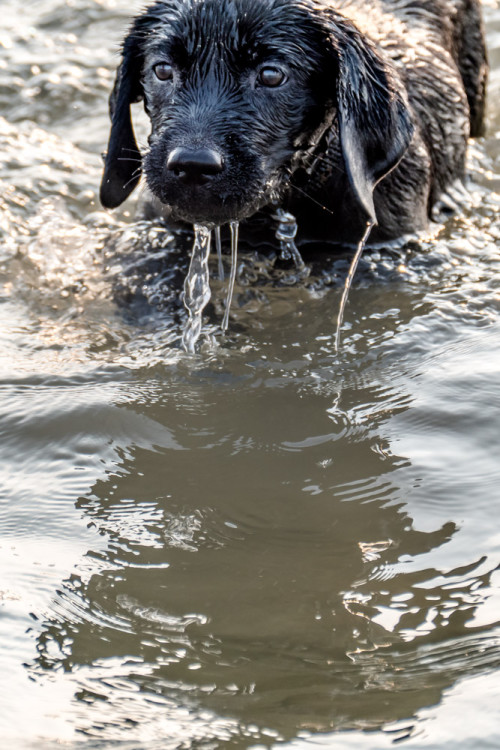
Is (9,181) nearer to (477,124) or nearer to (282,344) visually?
(282,344)

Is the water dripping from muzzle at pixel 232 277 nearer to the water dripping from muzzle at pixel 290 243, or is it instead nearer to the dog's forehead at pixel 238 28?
the water dripping from muzzle at pixel 290 243

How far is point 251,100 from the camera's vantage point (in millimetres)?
3877

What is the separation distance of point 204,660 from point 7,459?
1198 millimetres

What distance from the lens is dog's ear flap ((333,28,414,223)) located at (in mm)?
3961

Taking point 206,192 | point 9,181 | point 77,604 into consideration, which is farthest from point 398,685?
point 9,181

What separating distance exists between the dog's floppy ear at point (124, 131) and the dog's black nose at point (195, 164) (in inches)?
27.5

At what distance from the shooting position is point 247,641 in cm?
262

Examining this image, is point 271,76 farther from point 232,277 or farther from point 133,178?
point 133,178

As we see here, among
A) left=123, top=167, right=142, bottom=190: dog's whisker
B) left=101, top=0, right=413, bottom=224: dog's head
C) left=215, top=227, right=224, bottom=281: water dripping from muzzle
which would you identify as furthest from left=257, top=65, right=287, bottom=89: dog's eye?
left=123, top=167, right=142, bottom=190: dog's whisker

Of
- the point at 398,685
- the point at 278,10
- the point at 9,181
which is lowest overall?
the point at 9,181

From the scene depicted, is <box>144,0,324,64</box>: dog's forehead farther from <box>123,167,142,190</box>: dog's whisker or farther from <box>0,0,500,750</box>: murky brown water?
<box>0,0,500,750</box>: murky brown water

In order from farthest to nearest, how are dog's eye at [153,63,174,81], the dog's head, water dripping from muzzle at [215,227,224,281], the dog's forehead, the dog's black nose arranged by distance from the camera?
1. water dripping from muzzle at [215,227,224,281]
2. dog's eye at [153,63,174,81]
3. the dog's forehead
4. the dog's head
5. the dog's black nose

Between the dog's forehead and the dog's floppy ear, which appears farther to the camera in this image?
the dog's floppy ear

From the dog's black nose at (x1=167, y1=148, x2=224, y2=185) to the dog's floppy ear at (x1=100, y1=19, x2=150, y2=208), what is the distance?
70 centimetres
